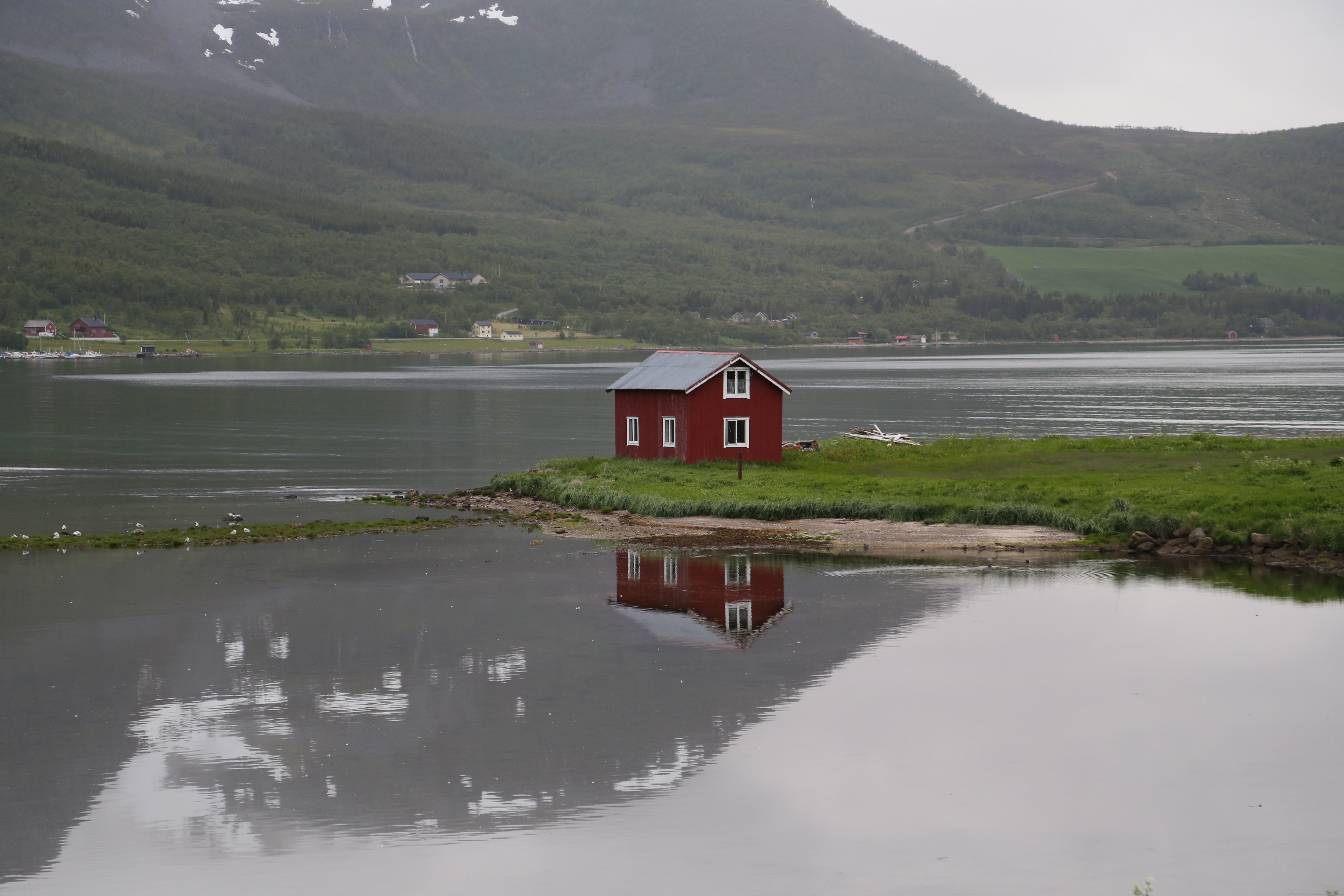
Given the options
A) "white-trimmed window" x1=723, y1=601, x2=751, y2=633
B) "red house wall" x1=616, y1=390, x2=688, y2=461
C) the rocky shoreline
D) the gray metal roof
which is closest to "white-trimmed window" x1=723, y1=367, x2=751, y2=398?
the gray metal roof

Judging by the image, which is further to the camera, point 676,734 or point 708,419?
point 708,419

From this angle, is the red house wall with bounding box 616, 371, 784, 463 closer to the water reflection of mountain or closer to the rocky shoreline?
the water reflection of mountain

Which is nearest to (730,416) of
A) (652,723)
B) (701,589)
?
(701,589)

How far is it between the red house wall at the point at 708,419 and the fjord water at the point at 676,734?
53.2ft

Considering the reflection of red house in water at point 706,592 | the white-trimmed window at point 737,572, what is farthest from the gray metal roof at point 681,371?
the white-trimmed window at point 737,572

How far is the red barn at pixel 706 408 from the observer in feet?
161

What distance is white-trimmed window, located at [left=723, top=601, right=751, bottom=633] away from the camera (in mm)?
27688

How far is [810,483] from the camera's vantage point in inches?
1805

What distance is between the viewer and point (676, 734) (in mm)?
20609

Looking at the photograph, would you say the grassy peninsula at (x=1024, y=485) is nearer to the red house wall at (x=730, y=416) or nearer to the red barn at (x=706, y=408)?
the red house wall at (x=730, y=416)

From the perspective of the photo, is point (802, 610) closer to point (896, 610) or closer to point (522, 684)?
point (896, 610)

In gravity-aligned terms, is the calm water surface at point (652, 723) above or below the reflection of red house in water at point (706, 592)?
below

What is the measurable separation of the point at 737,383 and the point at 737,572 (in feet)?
54.0

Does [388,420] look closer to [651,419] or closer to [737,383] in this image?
[651,419]
